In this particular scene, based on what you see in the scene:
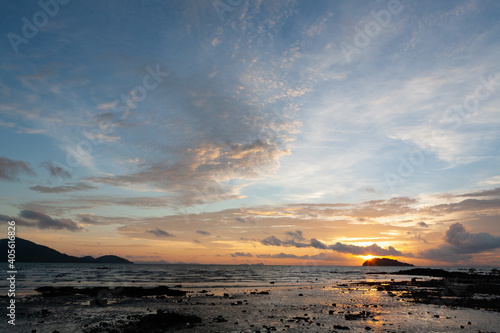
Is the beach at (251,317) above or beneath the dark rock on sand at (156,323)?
beneath

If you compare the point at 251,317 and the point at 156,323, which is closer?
the point at 156,323

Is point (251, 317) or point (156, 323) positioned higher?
point (156, 323)

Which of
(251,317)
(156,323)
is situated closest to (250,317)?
(251,317)

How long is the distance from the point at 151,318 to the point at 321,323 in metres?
17.1

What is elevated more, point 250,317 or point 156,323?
point 156,323

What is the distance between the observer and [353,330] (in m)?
25.2

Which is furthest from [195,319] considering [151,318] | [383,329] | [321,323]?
[383,329]

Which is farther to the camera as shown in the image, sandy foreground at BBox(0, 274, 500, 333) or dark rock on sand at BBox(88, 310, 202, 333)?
sandy foreground at BBox(0, 274, 500, 333)

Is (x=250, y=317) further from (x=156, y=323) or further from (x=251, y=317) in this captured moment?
(x=156, y=323)

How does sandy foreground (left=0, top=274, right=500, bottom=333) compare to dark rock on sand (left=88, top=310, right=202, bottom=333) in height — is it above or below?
below

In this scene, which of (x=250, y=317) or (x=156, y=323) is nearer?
(x=156, y=323)

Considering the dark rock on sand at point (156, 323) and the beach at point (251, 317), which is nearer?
the dark rock on sand at point (156, 323)

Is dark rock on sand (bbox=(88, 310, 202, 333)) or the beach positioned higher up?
dark rock on sand (bbox=(88, 310, 202, 333))

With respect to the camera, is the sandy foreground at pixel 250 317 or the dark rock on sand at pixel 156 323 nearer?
the dark rock on sand at pixel 156 323
